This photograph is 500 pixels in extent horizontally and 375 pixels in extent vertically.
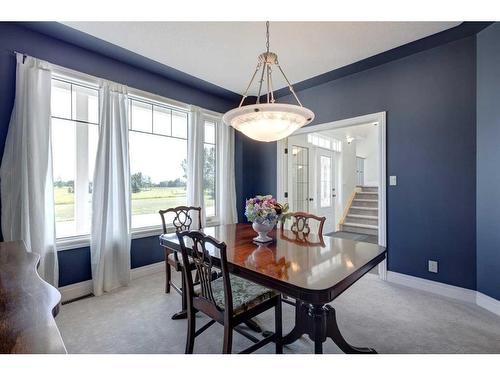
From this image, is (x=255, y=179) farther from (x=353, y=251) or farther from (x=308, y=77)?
(x=353, y=251)

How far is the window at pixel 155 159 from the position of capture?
3.22 meters

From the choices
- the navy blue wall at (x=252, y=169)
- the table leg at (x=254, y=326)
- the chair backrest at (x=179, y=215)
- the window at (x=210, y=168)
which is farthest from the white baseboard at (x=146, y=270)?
the table leg at (x=254, y=326)

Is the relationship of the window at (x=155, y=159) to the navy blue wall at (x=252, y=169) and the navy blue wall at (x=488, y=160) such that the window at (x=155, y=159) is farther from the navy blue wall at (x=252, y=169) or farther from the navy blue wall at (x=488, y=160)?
the navy blue wall at (x=488, y=160)

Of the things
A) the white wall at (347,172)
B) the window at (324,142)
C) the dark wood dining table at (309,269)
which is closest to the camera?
the dark wood dining table at (309,269)

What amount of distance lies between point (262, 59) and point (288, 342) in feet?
7.13

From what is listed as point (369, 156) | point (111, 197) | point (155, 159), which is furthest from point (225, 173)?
point (369, 156)

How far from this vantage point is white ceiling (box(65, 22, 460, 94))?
2281 millimetres

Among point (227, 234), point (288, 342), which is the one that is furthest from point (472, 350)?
point (227, 234)

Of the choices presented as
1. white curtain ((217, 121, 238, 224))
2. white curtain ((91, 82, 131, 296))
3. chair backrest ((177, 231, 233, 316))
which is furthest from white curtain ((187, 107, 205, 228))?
chair backrest ((177, 231, 233, 316))

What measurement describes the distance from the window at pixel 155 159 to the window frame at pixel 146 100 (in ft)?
0.24

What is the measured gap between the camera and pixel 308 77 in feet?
11.1

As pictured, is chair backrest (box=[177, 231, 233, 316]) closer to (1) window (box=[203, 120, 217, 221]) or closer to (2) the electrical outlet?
(1) window (box=[203, 120, 217, 221])

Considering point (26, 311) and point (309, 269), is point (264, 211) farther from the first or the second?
point (26, 311)

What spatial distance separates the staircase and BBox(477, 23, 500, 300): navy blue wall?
320 cm
